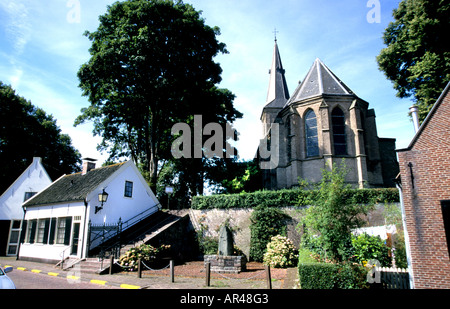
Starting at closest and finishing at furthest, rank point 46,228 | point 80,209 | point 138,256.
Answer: point 138,256 < point 80,209 < point 46,228

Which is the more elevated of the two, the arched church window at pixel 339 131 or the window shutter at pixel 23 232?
the arched church window at pixel 339 131

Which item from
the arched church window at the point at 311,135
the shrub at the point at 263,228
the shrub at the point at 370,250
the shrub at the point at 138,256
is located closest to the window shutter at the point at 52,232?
the shrub at the point at 138,256

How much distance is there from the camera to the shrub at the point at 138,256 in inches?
549

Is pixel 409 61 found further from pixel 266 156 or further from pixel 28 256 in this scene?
pixel 28 256

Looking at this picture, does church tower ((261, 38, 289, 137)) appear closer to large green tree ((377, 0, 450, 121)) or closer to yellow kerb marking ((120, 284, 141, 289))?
large green tree ((377, 0, 450, 121))

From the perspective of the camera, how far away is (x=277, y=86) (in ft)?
123

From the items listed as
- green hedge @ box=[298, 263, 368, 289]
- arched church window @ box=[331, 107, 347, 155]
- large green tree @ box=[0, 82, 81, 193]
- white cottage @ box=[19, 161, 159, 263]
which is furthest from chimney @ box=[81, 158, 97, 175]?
arched church window @ box=[331, 107, 347, 155]

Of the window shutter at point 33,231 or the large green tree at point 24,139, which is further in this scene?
the large green tree at point 24,139

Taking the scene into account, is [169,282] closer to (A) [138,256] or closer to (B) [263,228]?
(A) [138,256]

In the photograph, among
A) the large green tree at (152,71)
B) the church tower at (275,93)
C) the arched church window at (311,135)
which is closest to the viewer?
the large green tree at (152,71)

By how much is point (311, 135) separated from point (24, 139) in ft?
104

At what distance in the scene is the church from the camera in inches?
Result: 942

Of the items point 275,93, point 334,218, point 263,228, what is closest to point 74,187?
point 263,228

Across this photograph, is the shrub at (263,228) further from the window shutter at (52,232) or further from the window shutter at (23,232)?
the window shutter at (23,232)
